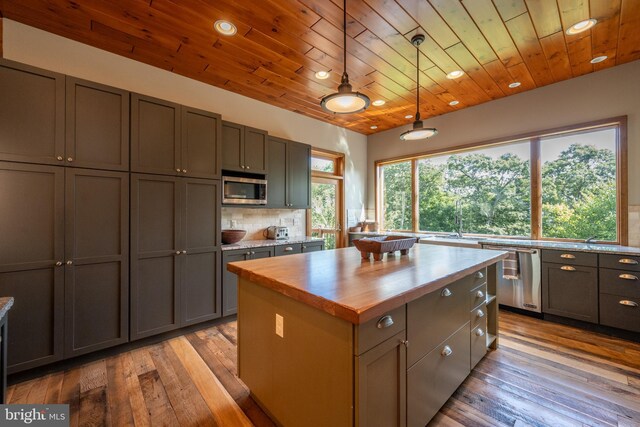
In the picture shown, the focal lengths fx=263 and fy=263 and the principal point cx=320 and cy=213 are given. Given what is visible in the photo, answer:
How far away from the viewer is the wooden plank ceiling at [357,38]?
2105 millimetres

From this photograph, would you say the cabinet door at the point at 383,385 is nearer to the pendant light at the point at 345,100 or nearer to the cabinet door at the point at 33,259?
the pendant light at the point at 345,100

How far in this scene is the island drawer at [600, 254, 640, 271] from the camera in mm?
2590

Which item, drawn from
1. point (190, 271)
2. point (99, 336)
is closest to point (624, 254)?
point (190, 271)

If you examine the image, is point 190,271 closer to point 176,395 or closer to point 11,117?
point 176,395

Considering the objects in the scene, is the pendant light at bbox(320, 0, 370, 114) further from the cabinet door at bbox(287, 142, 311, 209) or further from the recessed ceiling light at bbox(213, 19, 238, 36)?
the cabinet door at bbox(287, 142, 311, 209)

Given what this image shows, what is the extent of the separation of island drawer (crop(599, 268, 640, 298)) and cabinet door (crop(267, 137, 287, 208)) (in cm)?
376

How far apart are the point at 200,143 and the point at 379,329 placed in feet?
8.70

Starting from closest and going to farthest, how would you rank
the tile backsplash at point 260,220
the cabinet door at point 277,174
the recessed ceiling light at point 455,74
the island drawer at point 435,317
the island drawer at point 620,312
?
the island drawer at point 435,317 < the island drawer at point 620,312 < the recessed ceiling light at point 455,74 < the tile backsplash at point 260,220 < the cabinet door at point 277,174

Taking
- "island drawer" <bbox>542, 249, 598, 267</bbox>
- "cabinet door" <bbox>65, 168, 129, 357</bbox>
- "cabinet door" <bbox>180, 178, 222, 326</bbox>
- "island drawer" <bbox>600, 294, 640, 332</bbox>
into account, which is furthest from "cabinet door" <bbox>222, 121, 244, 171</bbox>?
"island drawer" <bbox>600, 294, 640, 332</bbox>

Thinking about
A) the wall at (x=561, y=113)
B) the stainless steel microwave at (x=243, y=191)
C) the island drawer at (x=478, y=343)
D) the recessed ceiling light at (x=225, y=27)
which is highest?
the recessed ceiling light at (x=225, y=27)

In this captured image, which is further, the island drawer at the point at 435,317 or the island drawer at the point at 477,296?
the island drawer at the point at 477,296

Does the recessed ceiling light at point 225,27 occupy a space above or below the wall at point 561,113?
above

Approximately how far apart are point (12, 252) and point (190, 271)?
4.17ft

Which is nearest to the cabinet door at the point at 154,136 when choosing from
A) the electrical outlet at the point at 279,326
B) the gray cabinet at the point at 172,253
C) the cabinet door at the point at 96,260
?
the gray cabinet at the point at 172,253
